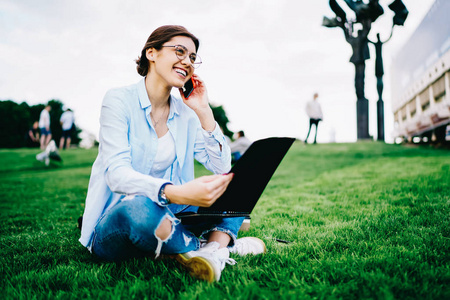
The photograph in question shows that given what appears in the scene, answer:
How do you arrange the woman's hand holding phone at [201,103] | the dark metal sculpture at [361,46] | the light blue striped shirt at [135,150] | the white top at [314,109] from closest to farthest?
the light blue striped shirt at [135,150] < the woman's hand holding phone at [201,103] < the white top at [314,109] < the dark metal sculpture at [361,46]

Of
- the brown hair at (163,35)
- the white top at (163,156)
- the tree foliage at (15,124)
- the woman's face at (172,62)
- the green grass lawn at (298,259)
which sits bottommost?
the green grass lawn at (298,259)

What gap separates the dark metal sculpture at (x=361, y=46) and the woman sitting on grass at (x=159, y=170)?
1587cm

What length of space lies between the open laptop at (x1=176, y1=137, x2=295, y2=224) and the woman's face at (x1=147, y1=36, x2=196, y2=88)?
84cm

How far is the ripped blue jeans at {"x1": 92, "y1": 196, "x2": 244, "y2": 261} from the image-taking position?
1.60 meters

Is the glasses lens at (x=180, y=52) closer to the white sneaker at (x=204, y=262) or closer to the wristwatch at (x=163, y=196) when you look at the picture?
the wristwatch at (x=163, y=196)

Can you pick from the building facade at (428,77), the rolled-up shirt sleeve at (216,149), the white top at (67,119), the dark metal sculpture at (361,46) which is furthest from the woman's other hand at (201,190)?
the dark metal sculpture at (361,46)

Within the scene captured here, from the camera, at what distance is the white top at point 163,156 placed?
2133 millimetres

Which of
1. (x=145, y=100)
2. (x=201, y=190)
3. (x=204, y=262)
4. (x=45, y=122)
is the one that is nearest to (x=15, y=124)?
(x=45, y=122)

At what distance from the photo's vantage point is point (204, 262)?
5.42 ft

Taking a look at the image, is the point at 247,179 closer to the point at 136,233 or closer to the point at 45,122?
the point at 136,233

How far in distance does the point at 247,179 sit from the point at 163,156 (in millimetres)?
702

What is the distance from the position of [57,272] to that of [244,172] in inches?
52.1

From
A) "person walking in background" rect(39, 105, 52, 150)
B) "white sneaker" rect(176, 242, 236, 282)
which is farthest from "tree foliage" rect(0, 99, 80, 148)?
"white sneaker" rect(176, 242, 236, 282)

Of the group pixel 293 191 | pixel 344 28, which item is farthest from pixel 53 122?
pixel 293 191
